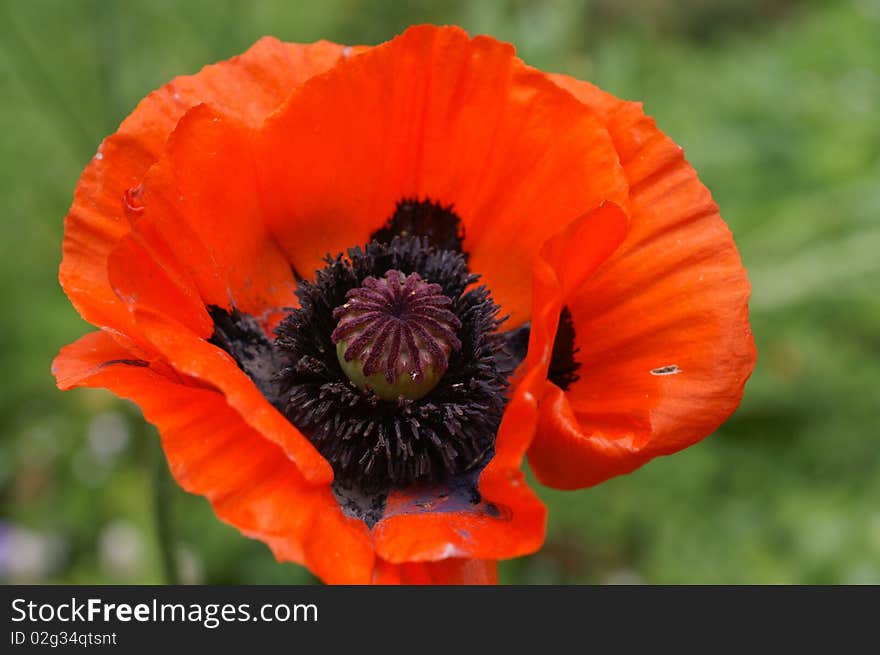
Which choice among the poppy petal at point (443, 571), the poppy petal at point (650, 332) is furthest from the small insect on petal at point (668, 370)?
the poppy petal at point (443, 571)

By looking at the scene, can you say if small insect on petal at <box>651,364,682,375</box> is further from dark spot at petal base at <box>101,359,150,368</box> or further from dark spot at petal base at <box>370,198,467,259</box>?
dark spot at petal base at <box>101,359,150,368</box>

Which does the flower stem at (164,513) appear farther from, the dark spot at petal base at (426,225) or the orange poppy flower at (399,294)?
the dark spot at petal base at (426,225)

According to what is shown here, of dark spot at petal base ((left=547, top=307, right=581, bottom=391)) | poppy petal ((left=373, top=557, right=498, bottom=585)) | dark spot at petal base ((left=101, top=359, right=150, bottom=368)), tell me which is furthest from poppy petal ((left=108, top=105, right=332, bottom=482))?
dark spot at petal base ((left=547, top=307, right=581, bottom=391))

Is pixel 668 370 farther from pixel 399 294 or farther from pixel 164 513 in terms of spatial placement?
pixel 164 513

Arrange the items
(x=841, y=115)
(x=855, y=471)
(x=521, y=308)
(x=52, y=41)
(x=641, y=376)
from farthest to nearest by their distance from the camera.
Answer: (x=52, y=41)
(x=841, y=115)
(x=855, y=471)
(x=521, y=308)
(x=641, y=376)

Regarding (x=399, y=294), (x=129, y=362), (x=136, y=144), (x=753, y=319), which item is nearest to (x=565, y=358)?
(x=399, y=294)

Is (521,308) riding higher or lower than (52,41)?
lower

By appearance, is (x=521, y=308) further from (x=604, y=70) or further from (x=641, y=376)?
(x=604, y=70)
